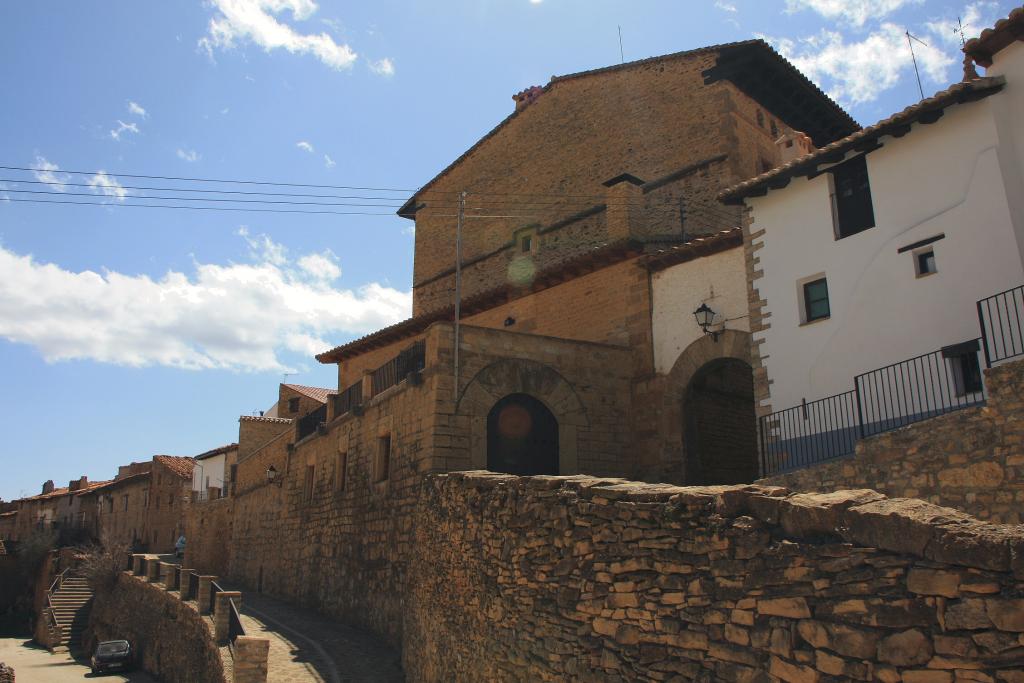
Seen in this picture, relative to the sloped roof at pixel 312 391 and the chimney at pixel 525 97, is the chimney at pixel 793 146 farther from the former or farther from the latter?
the sloped roof at pixel 312 391

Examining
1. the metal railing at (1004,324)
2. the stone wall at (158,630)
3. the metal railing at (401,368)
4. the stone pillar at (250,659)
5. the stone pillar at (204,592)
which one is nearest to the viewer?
the metal railing at (1004,324)

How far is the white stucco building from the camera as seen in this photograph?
40.0 metres

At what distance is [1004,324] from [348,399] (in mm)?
13749

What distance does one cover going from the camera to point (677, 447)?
15383 millimetres

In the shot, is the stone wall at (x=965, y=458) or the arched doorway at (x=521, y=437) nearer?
the stone wall at (x=965, y=458)

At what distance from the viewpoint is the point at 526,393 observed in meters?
15.0

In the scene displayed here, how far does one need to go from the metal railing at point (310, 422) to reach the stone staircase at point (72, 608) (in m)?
17.8

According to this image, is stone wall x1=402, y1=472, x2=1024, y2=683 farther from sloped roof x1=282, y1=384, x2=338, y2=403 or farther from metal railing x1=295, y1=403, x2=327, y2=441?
sloped roof x1=282, y1=384, x2=338, y2=403

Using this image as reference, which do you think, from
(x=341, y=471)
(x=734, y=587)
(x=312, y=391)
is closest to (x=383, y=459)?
(x=341, y=471)

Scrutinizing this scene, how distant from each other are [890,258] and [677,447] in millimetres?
5492

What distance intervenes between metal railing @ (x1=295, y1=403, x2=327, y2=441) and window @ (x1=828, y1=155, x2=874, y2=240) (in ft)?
45.3

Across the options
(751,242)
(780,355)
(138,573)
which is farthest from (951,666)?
(138,573)

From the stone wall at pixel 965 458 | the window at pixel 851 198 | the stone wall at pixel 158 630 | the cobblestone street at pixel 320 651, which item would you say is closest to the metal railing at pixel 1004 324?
the stone wall at pixel 965 458

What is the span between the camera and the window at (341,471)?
18.6m
